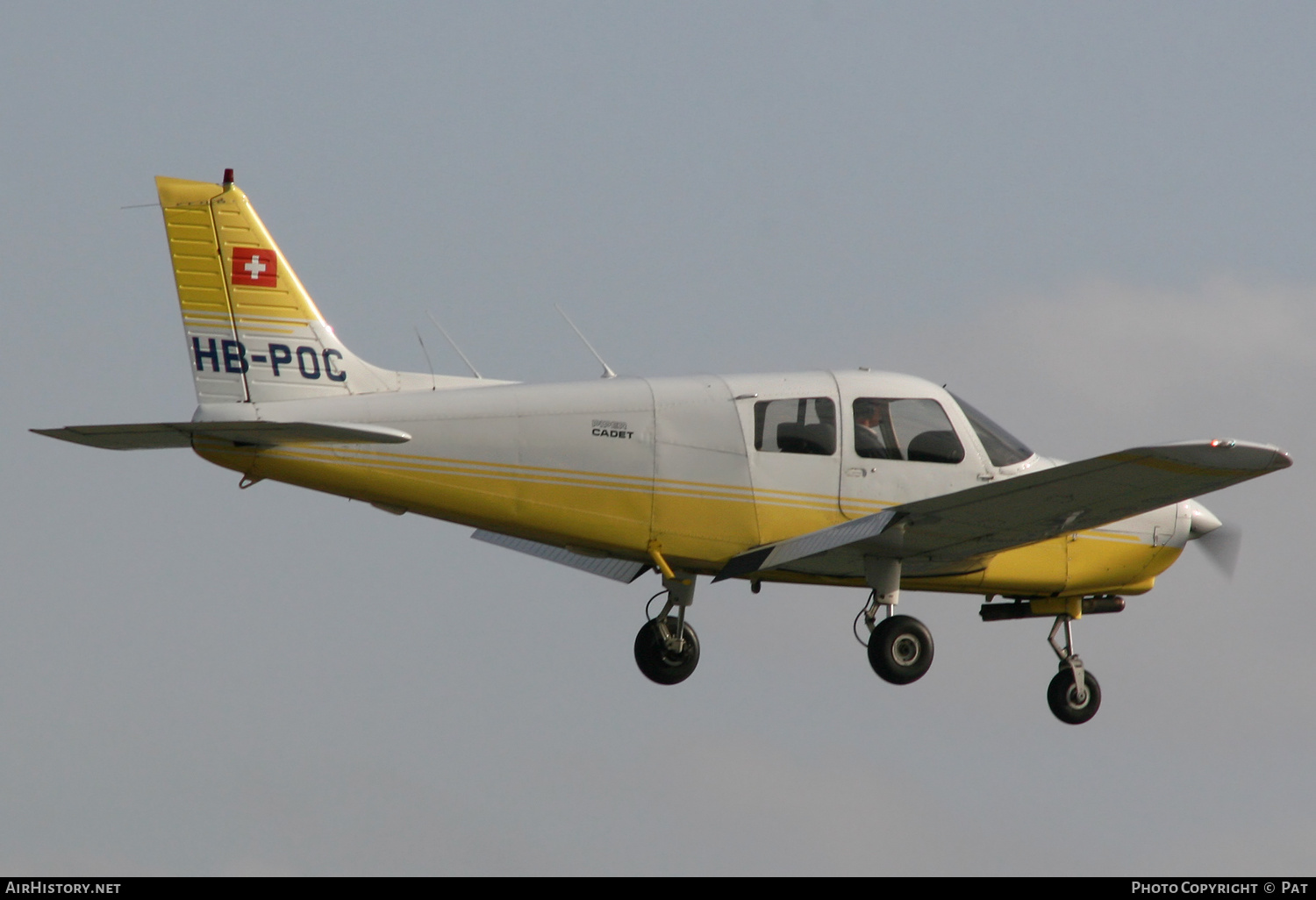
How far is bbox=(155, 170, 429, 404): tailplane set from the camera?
52.7ft

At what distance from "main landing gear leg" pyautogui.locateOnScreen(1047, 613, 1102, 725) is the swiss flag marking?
29.9ft

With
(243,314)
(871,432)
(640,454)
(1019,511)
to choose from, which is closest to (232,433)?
(243,314)

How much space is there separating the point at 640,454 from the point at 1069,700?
19.3 ft

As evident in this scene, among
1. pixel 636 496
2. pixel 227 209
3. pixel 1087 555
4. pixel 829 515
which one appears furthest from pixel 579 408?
pixel 1087 555

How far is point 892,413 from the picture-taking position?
17.1 meters

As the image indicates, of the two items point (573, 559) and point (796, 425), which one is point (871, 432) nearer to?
point (796, 425)

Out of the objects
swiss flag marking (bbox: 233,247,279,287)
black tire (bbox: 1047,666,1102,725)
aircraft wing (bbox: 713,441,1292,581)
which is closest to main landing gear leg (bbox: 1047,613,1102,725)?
black tire (bbox: 1047,666,1102,725)

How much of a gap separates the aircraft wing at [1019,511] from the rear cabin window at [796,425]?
2.77 feet

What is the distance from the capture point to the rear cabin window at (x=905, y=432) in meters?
17.0

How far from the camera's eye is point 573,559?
18.2 m

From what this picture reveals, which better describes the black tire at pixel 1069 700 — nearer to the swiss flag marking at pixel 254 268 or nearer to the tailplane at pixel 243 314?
the tailplane at pixel 243 314

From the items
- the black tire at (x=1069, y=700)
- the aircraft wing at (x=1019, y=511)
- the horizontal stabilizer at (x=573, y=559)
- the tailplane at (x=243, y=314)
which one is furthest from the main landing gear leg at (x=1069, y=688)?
the tailplane at (x=243, y=314)

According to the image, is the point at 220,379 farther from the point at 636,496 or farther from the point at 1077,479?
the point at 1077,479

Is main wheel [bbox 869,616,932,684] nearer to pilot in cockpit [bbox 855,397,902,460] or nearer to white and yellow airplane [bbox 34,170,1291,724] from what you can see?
white and yellow airplane [bbox 34,170,1291,724]
